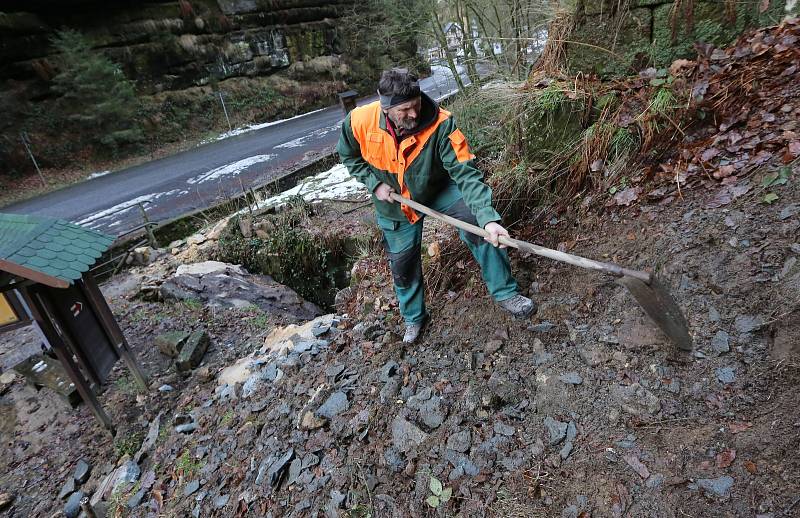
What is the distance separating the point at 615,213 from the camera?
299 cm

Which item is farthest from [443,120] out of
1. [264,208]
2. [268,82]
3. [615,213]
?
[268,82]

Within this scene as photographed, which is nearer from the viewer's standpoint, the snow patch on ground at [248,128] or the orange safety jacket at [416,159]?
the orange safety jacket at [416,159]

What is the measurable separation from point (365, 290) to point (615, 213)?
2.35 meters

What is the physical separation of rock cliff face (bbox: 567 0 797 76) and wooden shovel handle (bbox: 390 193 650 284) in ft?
6.25

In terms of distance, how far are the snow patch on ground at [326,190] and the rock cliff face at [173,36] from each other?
36.2 feet

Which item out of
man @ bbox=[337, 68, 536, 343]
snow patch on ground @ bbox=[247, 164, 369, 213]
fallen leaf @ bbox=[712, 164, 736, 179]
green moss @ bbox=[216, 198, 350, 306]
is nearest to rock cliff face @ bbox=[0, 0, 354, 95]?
snow patch on ground @ bbox=[247, 164, 369, 213]

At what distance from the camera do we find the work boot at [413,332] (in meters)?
3.07

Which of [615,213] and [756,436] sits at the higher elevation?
[615,213]

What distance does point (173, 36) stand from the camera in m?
15.8

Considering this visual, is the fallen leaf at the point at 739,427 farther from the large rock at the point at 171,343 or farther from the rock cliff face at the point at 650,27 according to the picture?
the large rock at the point at 171,343

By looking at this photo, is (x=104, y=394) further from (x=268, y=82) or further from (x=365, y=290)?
(x=268, y=82)

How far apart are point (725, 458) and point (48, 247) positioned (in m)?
4.31

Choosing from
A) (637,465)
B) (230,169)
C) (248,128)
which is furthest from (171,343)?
(248,128)

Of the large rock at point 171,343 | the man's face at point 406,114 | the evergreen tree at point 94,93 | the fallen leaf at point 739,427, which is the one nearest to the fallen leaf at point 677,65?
the man's face at point 406,114
